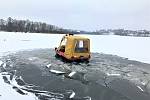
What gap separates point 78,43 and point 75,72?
4.59m

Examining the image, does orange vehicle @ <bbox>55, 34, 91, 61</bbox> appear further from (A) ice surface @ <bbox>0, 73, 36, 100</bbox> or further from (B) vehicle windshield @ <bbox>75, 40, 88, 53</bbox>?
(A) ice surface @ <bbox>0, 73, 36, 100</bbox>

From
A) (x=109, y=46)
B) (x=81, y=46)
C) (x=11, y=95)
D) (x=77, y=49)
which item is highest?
(x=81, y=46)

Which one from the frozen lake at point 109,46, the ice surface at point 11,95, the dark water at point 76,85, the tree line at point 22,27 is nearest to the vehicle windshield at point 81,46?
the dark water at point 76,85

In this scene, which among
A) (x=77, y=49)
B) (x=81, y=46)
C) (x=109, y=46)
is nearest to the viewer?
(x=77, y=49)

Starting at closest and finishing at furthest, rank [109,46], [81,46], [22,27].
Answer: [81,46], [109,46], [22,27]

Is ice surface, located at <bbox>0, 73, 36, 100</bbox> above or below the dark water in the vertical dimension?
above

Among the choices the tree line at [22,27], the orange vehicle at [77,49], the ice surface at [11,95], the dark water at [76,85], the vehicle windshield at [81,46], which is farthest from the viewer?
the tree line at [22,27]

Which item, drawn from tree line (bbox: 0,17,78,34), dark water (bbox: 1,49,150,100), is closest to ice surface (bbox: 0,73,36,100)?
dark water (bbox: 1,49,150,100)

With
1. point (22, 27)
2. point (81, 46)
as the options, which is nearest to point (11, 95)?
point (81, 46)

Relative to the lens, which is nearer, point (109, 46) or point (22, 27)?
point (109, 46)

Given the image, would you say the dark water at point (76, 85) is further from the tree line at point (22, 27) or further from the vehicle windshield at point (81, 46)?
the tree line at point (22, 27)

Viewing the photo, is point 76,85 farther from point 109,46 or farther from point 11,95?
point 109,46

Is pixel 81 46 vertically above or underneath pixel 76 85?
above

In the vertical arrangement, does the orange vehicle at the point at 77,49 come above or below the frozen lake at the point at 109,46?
above
